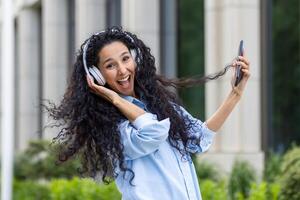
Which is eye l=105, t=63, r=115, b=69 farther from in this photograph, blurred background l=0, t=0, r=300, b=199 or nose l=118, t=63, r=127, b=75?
blurred background l=0, t=0, r=300, b=199

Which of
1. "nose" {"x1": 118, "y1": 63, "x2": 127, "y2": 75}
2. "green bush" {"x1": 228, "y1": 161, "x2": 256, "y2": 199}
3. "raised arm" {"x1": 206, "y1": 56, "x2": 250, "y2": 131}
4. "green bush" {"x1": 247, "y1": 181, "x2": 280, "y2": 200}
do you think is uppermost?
"nose" {"x1": 118, "y1": 63, "x2": 127, "y2": 75}

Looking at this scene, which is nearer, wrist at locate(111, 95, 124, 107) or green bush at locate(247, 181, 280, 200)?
wrist at locate(111, 95, 124, 107)

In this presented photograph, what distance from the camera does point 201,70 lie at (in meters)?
18.8

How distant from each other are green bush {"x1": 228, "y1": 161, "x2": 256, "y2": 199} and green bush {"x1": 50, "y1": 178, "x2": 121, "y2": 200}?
4.59 feet

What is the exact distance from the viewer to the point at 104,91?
14.0ft

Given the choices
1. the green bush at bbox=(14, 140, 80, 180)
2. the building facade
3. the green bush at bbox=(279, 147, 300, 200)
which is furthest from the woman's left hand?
the green bush at bbox=(14, 140, 80, 180)

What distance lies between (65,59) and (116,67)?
22599 mm

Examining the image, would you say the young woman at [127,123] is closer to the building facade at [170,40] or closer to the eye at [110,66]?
the eye at [110,66]

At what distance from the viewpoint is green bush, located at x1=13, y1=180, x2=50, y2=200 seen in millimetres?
15812

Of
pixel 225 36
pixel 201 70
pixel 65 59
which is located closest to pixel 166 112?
pixel 225 36

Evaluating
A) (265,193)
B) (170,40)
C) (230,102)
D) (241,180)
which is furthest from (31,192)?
(230,102)

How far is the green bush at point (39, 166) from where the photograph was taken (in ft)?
62.7

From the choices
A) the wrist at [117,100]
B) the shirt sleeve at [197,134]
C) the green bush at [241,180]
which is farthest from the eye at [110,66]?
the green bush at [241,180]

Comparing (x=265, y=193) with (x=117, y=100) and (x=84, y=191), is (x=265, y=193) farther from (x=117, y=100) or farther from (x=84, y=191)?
(x=117, y=100)
